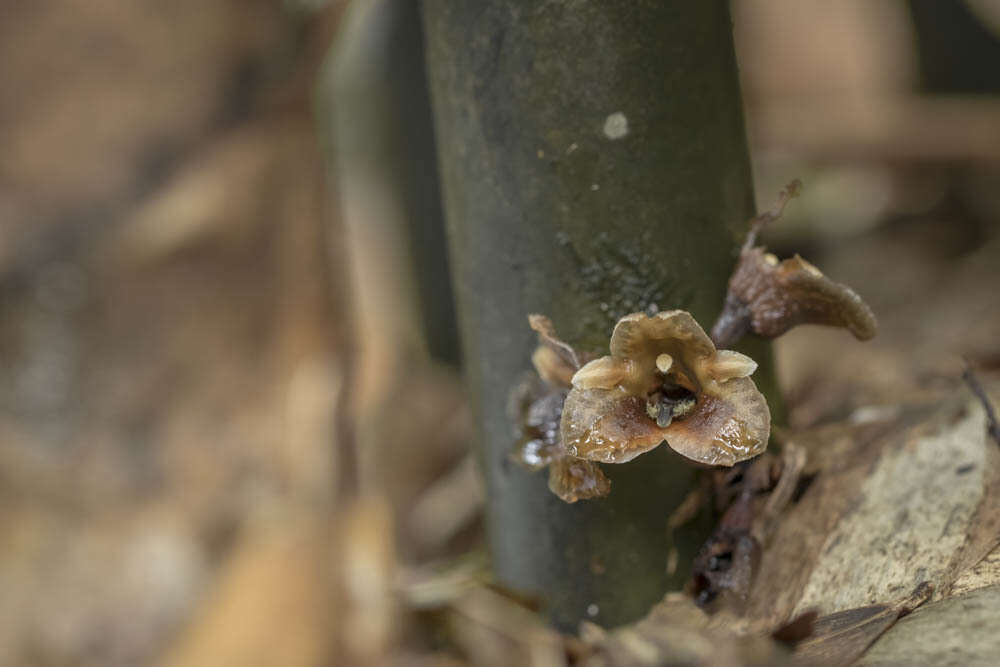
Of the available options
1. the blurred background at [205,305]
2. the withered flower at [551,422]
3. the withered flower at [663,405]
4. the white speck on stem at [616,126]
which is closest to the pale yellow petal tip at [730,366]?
the withered flower at [663,405]

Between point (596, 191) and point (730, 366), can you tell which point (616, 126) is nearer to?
point (596, 191)

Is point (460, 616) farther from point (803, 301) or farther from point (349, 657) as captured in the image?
point (803, 301)

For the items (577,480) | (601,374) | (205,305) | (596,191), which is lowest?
(205,305)

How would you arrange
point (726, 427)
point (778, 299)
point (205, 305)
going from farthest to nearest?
point (205, 305), point (778, 299), point (726, 427)

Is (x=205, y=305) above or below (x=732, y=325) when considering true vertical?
below

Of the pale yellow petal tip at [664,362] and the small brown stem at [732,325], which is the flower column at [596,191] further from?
the pale yellow petal tip at [664,362]

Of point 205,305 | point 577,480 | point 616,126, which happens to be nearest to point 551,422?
point 577,480
